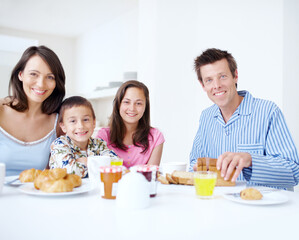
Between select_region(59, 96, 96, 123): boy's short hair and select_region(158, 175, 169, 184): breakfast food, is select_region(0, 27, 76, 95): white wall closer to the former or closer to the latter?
select_region(59, 96, 96, 123): boy's short hair

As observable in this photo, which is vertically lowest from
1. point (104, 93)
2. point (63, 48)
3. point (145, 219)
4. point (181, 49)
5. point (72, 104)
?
point (145, 219)

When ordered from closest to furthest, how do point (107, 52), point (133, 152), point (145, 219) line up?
1. point (145, 219)
2. point (133, 152)
3. point (107, 52)

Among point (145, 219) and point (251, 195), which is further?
point (251, 195)

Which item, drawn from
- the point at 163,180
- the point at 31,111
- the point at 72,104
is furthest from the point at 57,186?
the point at 31,111

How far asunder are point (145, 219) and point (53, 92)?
4.05ft

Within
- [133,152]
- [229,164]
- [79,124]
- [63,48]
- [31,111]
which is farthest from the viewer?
[63,48]

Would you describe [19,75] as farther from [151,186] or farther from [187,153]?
[187,153]

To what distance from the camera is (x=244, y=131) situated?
1687 mm

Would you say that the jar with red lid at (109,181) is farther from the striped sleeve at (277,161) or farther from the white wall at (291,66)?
the white wall at (291,66)

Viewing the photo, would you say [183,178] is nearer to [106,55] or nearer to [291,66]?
[291,66]

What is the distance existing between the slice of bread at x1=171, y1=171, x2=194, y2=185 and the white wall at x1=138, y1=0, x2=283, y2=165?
2.12 m
